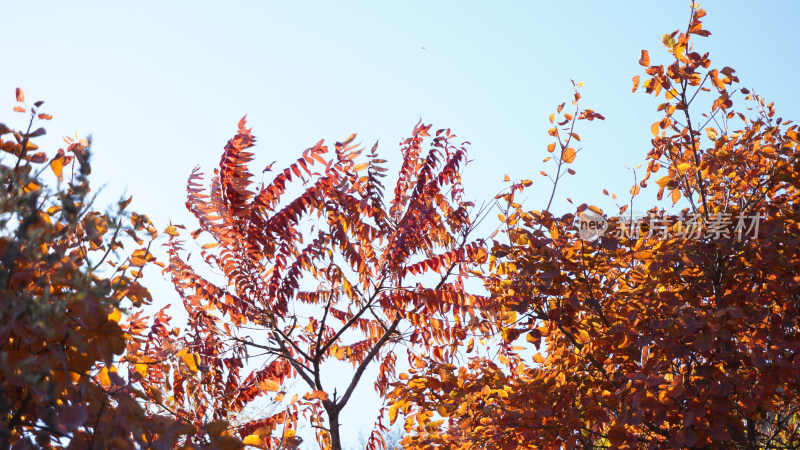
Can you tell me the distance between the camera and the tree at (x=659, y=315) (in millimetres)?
3842

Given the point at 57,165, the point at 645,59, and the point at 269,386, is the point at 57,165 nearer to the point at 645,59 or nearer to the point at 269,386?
the point at 269,386

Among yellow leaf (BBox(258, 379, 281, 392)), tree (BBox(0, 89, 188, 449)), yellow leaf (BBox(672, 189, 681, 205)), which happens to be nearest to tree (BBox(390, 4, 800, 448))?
yellow leaf (BBox(672, 189, 681, 205))

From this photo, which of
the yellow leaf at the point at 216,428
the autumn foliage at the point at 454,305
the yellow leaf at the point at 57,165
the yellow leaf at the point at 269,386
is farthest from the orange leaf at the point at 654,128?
the yellow leaf at the point at 57,165

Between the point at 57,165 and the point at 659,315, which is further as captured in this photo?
the point at 659,315

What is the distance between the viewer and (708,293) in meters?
4.33

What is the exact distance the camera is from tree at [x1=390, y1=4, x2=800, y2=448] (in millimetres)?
3842

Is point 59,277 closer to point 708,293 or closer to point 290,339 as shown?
point 290,339

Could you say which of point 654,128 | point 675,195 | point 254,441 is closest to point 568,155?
point 654,128

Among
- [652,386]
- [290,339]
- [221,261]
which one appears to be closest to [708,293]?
[652,386]

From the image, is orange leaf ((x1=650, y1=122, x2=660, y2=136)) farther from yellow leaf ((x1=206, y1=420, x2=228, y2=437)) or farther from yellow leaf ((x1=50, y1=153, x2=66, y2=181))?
yellow leaf ((x1=50, y1=153, x2=66, y2=181))

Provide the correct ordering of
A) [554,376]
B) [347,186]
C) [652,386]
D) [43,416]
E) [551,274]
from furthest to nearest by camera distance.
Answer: [347,186] < [554,376] < [551,274] < [652,386] < [43,416]

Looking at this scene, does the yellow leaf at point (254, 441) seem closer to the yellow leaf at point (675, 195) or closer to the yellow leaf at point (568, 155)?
the yellow leaf at point (568, 155)

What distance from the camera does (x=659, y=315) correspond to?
13.3 ft

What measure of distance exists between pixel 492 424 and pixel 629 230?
1589 millimetres
